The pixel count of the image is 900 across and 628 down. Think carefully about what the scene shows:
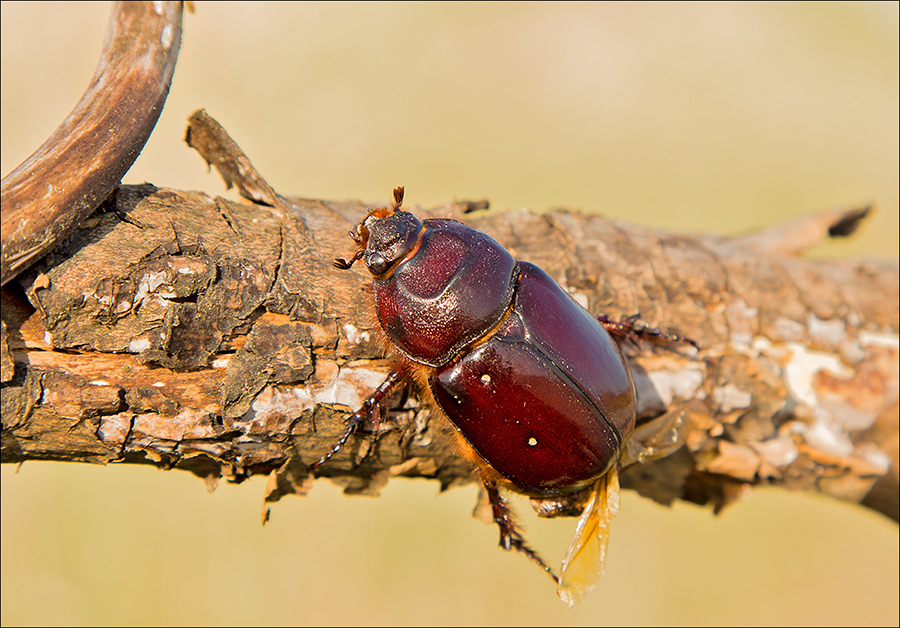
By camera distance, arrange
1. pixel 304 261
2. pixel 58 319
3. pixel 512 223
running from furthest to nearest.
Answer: pixel 512 223 → pixel 304 261 → pixel 58 319

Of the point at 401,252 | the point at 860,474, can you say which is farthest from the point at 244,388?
the point at 860,474

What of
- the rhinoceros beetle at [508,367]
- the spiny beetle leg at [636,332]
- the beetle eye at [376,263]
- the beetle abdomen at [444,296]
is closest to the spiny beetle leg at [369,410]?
the rhinoceros beetle at [508,367]

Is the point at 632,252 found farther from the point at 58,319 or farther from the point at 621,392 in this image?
the point at 58,319

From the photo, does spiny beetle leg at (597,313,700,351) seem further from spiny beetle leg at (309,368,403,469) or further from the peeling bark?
spiny beetle leg at (309,368,403,469)

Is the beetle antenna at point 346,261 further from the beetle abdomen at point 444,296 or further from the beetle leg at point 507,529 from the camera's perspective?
the beetle leg at point 507,529

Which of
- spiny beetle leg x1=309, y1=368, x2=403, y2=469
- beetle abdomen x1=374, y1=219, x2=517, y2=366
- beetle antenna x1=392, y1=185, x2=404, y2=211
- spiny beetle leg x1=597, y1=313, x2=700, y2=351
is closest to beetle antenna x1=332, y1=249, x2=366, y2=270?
beetle abdomen x1=374, y1=219, x2=517, y2=366
